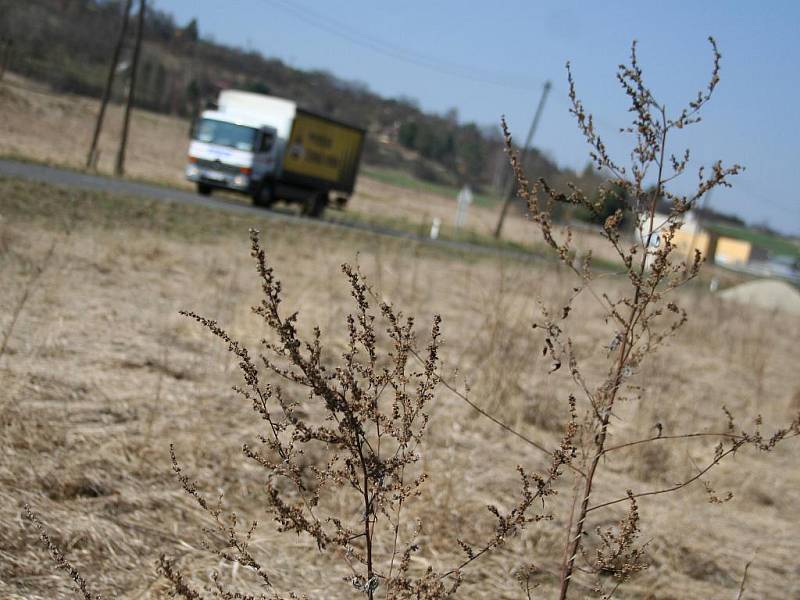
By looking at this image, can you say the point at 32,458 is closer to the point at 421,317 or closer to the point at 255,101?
the point at 421,317

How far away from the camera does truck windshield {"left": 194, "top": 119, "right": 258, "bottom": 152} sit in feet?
86.8

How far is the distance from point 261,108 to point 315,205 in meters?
3.56

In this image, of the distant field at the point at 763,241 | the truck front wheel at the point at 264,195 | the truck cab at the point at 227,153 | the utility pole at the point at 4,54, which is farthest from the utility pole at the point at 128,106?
the distant field at the point at 763,241

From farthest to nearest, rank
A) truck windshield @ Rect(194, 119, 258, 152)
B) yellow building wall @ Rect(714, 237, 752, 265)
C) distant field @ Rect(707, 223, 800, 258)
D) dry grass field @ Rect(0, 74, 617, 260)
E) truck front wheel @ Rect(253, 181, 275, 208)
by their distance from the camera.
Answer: distant field @ Rect(707, 223, 800, 258) < yellow building wall @ Rect(714, 237, 752, 265) < dry grass field @ Rect(0, 74, 617, 260) < truck front wheel @ Rect(253, 181, 275, 208) < truck windshield @ Rect(194, 119, 258, 152)

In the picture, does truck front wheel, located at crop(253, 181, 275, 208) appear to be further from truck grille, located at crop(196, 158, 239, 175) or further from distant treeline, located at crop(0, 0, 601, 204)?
distant treeline, located at crop(0, 0, 601, 204)

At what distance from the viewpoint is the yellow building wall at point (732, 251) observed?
103 metres

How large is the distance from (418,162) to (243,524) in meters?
55.3

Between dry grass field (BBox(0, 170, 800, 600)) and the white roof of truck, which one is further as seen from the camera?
the white roof of truck

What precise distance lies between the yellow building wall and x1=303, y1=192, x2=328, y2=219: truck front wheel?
7863 cm

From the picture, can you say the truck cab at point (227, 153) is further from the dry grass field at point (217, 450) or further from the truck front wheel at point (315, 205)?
the dry grass field at point (217, 450)

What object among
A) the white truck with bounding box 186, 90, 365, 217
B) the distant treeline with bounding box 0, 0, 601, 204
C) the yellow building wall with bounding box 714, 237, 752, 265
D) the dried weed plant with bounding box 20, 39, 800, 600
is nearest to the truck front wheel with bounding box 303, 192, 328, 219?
the white truck with bounding box 186, 90, 365, 217

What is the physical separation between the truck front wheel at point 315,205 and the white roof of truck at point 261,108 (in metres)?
2.19

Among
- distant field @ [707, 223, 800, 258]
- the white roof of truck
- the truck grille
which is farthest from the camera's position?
distant field @ [707, 223, 800, 258]

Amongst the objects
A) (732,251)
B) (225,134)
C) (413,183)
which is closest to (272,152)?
(225,134)
